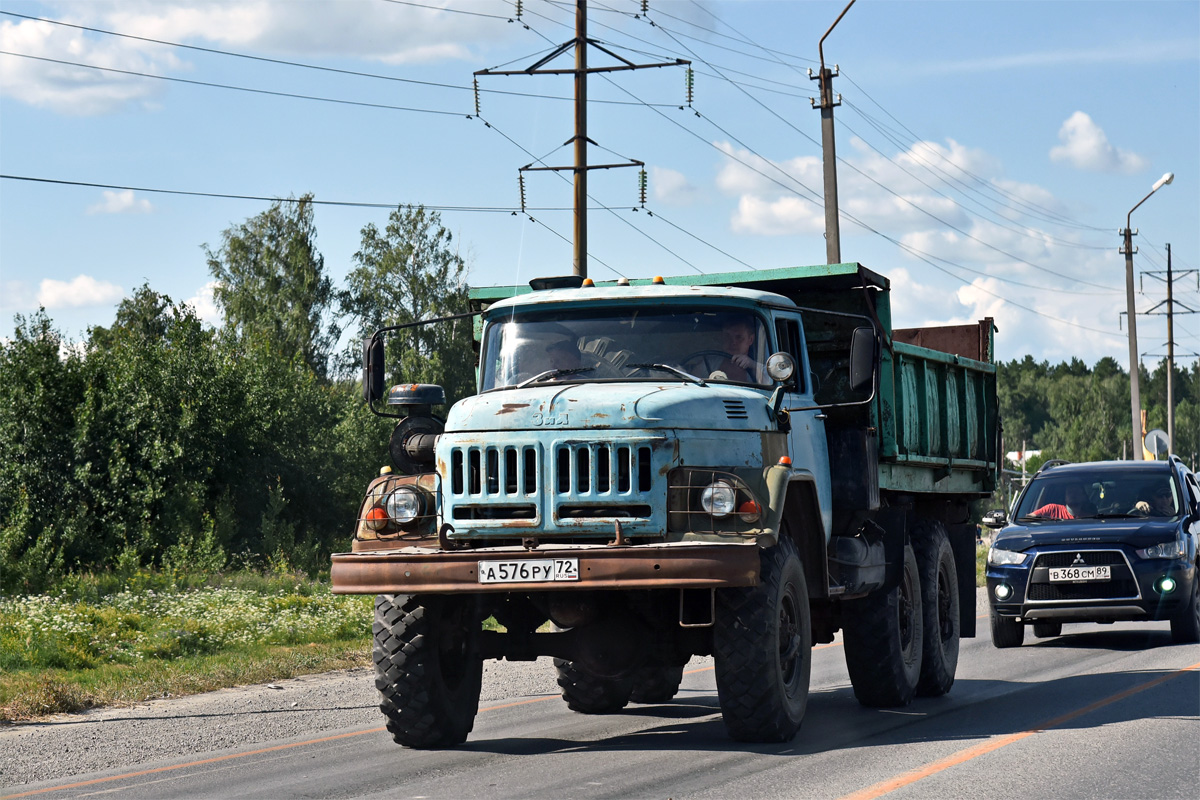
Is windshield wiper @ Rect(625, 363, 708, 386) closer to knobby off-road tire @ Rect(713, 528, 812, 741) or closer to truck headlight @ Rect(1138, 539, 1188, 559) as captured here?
knobby off-road tire @ Rect(713, 528, 812, 741)

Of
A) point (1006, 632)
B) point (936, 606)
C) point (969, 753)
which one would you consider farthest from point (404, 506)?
point (1006, 632)

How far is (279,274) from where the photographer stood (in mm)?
63562

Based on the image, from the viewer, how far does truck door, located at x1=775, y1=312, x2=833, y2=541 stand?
9.11 meters

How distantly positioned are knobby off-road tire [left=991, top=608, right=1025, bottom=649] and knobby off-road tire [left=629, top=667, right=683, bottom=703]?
517 centimetres

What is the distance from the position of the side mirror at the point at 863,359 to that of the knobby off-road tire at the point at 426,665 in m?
2.72

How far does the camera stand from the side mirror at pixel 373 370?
9.58m

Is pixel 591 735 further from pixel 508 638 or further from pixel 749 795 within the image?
pixel 749 795

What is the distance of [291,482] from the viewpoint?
41.3 m

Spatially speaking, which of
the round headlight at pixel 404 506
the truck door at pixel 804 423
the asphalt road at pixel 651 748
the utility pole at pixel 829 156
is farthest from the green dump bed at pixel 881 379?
the utility pole at pixel 829 156

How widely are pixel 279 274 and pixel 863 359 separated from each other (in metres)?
57.3

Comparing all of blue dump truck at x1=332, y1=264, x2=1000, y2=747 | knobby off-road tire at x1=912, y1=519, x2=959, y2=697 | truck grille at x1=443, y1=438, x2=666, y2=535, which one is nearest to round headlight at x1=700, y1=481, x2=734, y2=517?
blue dump truck at x1=332, y1=264, x2=1000, y2=747

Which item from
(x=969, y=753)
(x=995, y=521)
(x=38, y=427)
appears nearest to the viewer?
(x=969, y=753)

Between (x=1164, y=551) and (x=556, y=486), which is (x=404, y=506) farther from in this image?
(x=1164, y=551)

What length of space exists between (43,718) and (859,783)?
6642mm
